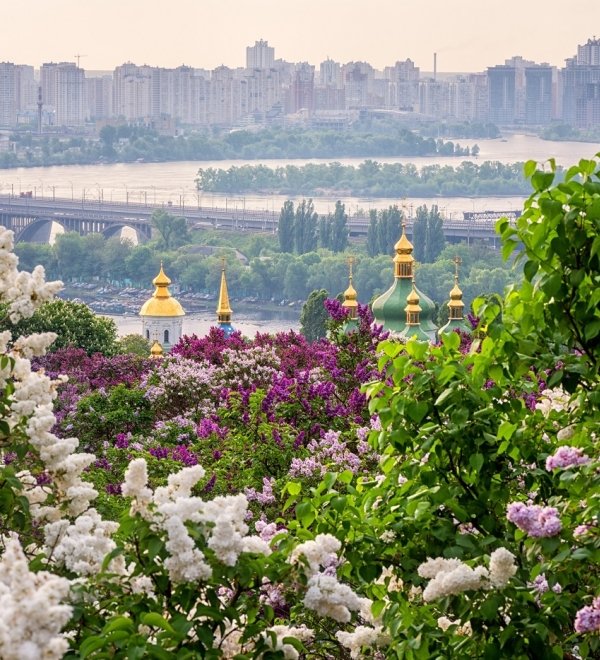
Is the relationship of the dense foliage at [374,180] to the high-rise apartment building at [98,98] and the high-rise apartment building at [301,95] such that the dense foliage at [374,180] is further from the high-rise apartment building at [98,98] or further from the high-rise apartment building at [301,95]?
the high-rise apartment building at [98,98]

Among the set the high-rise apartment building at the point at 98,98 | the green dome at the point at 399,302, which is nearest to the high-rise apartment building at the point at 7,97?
the high-rise apartment building at the point at 98,98

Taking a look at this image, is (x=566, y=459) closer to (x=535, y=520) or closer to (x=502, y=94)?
(x=535, y=520)

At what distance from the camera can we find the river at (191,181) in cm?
6850

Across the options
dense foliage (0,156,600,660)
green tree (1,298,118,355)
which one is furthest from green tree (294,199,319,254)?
dense foliage (0,156,600,660)

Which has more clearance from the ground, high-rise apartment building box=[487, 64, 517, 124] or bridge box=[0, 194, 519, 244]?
high-rise apartment building box=[487, 64, 517, 124]

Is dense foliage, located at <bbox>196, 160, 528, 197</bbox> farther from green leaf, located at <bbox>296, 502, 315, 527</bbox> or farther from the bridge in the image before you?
green leaf, located at <bbox>296, 502, 315, 527</bbox>

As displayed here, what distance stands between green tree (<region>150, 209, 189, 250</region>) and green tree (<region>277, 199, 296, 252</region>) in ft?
15.1

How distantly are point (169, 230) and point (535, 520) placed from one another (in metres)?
50.2

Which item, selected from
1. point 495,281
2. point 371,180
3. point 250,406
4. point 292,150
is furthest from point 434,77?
point 250,406

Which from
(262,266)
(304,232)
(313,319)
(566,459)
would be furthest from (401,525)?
(304,232)

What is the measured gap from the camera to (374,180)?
71062 mm

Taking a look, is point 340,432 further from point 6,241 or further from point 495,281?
point 495,281

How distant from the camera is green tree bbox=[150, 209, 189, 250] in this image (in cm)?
5209

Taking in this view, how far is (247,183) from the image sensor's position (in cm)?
7075
